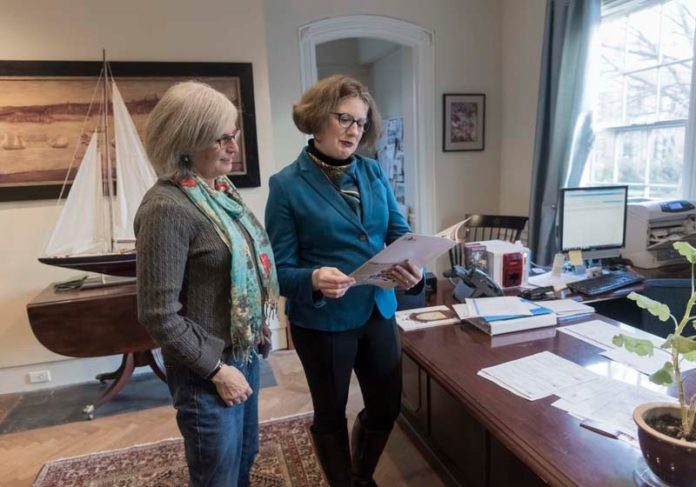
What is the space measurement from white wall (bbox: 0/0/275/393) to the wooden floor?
0.60 m

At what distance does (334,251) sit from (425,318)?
0.58 metres

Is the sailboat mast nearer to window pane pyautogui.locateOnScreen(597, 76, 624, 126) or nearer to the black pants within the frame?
the black pants

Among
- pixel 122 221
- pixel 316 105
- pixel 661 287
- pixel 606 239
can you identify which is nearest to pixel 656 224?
pixel 606 239

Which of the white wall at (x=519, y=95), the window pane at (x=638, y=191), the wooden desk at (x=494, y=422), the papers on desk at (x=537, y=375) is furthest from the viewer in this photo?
the white wall at (x=519, y=95)

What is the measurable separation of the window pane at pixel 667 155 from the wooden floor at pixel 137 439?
204 cm

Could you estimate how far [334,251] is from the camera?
4.28 feet

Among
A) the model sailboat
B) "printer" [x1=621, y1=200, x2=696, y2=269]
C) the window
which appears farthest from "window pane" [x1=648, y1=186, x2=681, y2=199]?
the model sailboat

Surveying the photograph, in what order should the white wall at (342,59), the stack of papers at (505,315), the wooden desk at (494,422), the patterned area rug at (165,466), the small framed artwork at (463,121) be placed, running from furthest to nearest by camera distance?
the white wall at (342,59)
the small framed artwork at (463,121)
the patterned area rug at (165,466)
the stack of papers at (505,315)
the wooden desk at (494,422)

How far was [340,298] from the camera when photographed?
129 centimetres

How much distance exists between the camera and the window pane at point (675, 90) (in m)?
2.51

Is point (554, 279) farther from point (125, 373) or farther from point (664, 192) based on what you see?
point (125, 373)

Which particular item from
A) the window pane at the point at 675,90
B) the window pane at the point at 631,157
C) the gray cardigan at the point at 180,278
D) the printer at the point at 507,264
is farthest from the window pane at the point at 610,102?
the gray cardigan at the point at 180,278

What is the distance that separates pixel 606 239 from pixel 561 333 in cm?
96

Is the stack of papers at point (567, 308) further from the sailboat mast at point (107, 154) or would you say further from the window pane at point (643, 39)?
the sailboat mast at point (107, 154)
